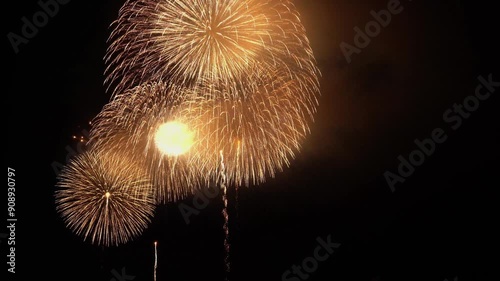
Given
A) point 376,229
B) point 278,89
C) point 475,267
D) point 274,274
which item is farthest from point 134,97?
point 376,229

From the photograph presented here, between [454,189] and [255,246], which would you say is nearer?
[255,246]

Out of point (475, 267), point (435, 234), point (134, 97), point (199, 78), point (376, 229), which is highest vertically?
point (134, 97)

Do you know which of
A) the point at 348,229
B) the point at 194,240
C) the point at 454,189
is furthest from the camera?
the point at 454,189

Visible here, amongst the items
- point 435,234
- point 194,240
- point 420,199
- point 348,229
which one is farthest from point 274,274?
point 420,199

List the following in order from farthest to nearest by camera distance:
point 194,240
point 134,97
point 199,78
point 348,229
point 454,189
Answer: point 454,189
point 348,229
point 194,240
point 134,97
point 199,78

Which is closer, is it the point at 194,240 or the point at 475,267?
the point at 194,240

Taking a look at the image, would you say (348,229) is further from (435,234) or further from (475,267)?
(475,267)

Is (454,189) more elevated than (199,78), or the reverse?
(199,78)

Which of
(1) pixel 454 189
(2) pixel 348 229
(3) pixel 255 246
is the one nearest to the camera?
(3) pixel 255 246

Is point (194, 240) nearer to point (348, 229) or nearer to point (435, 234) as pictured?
point (348, 229)
